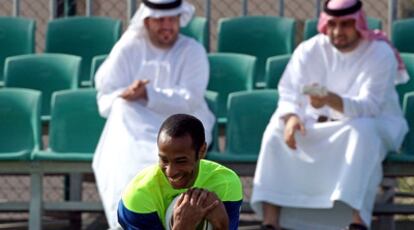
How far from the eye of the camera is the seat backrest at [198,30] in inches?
371

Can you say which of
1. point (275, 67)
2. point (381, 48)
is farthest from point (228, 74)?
point (381, 48)

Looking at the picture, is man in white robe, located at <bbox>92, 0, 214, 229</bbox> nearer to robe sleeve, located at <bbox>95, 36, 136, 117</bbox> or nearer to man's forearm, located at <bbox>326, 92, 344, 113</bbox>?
robe sleeve, located at <bbox>95, 36, 136, 117</bbox>

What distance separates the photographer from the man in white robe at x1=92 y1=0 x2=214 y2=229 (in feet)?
26.7

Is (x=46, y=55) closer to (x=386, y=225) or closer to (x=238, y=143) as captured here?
(x=238, y=143)

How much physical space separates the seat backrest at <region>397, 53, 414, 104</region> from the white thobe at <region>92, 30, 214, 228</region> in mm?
1245

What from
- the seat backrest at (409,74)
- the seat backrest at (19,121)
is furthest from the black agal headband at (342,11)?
the seat backrest at (19,121)

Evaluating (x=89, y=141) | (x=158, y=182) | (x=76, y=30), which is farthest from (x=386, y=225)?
(x=158, y=182)

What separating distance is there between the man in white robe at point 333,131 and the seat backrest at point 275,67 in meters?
0.42

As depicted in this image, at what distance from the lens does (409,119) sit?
27.8ft

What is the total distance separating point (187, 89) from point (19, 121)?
102 cm

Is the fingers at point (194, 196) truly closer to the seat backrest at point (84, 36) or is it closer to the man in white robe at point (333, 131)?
the man in white robe at point (333, 131)

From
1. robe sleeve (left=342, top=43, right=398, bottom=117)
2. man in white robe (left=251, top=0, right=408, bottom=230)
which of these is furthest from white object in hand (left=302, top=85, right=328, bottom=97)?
robe sleeve (left=342, top=43, right=398, bottom=117)

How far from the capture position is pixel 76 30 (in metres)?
9.62

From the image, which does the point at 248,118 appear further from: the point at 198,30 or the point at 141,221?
the point at 141,221
